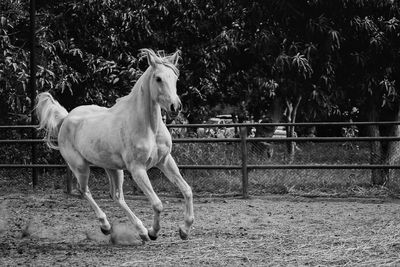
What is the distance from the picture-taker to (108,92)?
15.2m

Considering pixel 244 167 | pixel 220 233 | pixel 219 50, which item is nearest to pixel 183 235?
pixel 220 233

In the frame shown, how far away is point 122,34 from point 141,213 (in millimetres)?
6121

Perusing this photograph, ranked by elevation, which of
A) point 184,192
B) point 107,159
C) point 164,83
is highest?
point 164,83

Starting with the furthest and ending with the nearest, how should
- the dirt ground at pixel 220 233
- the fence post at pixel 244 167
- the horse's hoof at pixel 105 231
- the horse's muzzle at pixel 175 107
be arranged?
the fence post at pixel 244 167 < the horse's hoof at pixel 105 231 < the horse's muzzle at pixel 175 107 < the dirt ground at pixel 220 233

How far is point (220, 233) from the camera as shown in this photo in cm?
791

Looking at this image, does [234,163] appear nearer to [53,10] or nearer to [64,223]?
[64,223]

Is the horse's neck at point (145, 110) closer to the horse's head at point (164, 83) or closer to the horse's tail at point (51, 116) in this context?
the horse's head at point (164, 83)

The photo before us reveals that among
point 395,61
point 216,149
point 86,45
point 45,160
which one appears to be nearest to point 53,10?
point 86,45

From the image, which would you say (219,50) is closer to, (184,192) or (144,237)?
(184,192)

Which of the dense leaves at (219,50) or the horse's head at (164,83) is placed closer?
the horse's head at (164,83)

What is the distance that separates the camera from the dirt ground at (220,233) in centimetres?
640

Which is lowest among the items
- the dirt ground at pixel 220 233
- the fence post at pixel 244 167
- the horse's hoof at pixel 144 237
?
the dirt ground at pixel 220 233

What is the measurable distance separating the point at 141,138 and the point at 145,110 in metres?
0.29

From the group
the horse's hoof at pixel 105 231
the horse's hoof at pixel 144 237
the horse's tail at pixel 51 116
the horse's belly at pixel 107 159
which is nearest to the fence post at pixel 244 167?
the horse's tail at pixel 51 116
